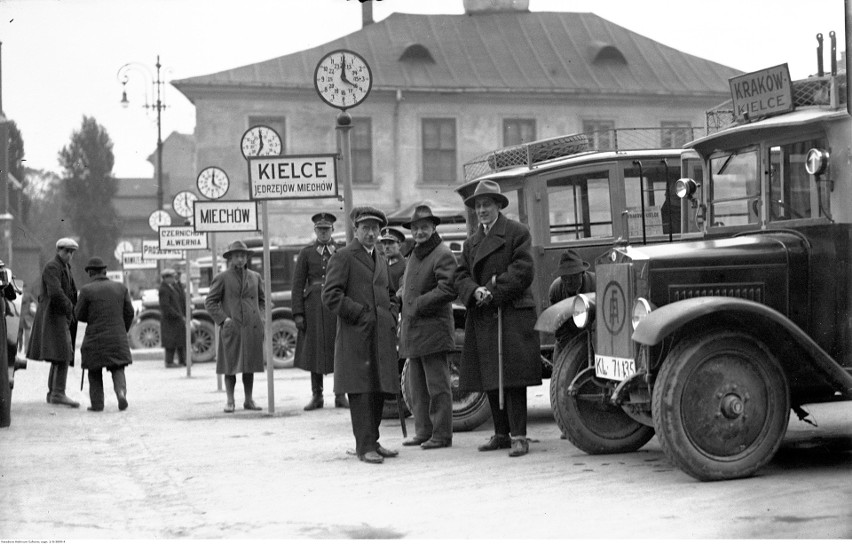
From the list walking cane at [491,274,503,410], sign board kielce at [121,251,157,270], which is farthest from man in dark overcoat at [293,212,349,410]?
sign board kielce at [121,251,157,270]

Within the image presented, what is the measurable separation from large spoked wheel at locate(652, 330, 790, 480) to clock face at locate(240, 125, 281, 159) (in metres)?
10.2

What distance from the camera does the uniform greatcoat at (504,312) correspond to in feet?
31.9

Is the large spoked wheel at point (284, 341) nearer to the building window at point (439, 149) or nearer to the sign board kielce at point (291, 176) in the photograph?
the sign board kielce at point (291, 176)

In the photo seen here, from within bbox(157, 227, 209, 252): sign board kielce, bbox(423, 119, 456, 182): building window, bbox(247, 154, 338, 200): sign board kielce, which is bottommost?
bbox(157, 227, 209, 252): sign board kielce

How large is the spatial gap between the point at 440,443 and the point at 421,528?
3.59 meters

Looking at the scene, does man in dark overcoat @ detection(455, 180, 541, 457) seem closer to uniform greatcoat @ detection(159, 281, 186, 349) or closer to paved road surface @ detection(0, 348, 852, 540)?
paved road surface @ detection(0, 348, 852, 540)

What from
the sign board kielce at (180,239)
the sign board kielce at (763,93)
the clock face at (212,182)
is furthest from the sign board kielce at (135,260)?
the sign board kielce at (763,93)

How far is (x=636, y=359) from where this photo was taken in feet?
27.9

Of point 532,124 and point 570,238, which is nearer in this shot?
point 570,238

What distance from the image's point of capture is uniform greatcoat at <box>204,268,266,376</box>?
14.3m

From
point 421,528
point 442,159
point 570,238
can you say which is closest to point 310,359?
point 570,238

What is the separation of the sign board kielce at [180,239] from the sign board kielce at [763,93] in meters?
13.5

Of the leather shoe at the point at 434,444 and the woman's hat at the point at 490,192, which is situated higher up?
the woman's hat at the point at 490,192

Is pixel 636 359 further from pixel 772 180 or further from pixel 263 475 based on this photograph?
pixel 263 475
